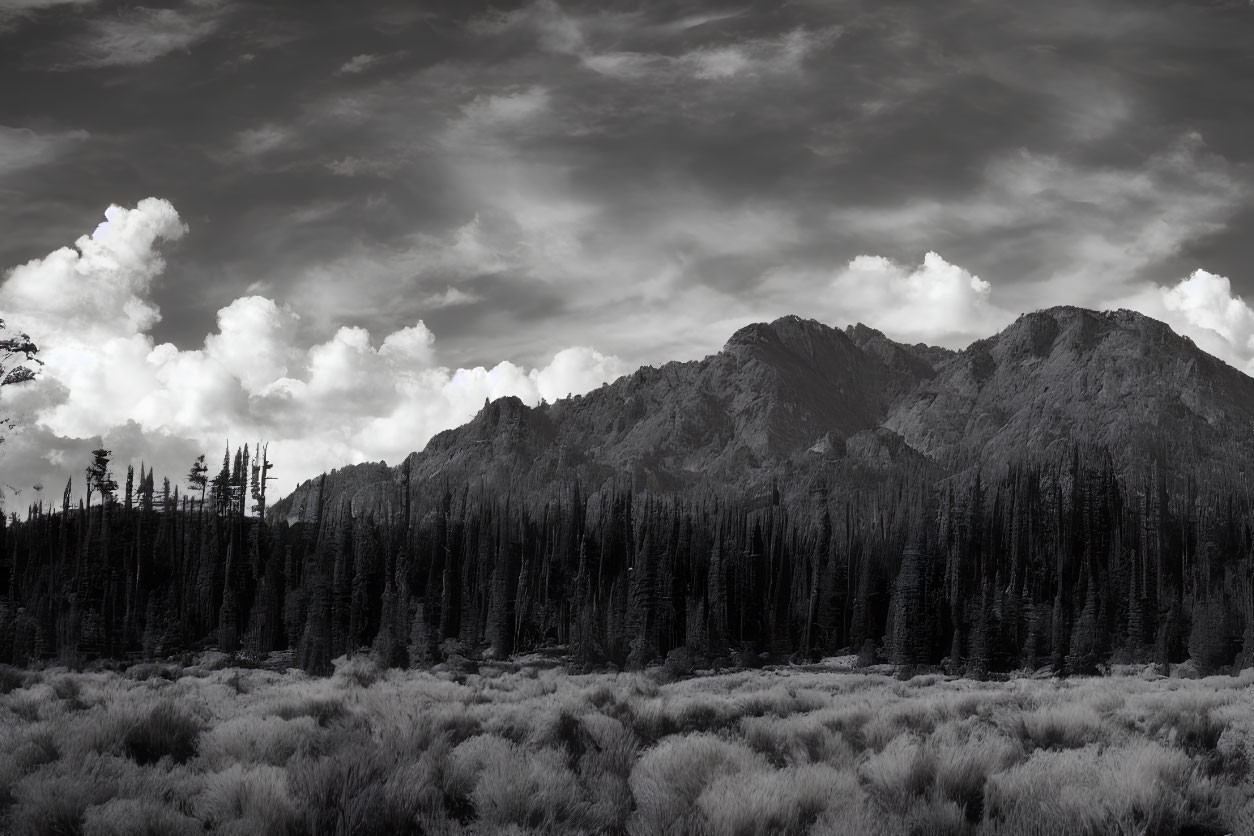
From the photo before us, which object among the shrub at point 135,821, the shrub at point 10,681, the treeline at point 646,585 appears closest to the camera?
the shrub at point 135,821

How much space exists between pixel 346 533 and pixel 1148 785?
93.6 metres

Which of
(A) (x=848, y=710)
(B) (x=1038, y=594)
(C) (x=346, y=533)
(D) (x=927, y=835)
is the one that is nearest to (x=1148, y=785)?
(D) (x=927, y=835)

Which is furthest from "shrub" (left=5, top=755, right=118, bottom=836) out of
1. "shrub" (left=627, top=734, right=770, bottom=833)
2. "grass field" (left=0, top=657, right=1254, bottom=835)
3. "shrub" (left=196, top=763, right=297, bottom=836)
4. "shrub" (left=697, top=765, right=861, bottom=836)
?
"shrub" (left=697, top=765, right=861, bottom=836)

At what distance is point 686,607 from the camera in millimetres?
94875

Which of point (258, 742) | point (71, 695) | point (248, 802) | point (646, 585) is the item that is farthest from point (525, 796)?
point (646, 585)

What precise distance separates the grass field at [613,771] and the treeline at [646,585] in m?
34.1

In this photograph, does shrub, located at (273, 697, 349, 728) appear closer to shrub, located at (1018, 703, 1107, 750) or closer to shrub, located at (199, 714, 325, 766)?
shrub, located at (199, 714, 325, 766)

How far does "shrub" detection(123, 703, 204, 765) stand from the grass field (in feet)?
0.10

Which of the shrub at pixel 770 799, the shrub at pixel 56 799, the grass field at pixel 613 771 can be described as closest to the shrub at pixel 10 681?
the grass field at pixel 613 771

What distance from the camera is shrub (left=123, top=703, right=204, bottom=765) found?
11.6 metres

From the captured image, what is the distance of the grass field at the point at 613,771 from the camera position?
8555 millimetres

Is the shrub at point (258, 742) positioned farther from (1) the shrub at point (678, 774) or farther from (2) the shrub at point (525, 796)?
(1) the shrub at point (678, 774)

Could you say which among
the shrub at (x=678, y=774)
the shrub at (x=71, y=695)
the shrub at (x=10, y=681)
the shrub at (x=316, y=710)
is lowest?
the shrub at (x=10, y=681)

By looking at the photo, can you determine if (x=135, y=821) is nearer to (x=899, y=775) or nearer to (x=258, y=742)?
(x=258, y=742)
